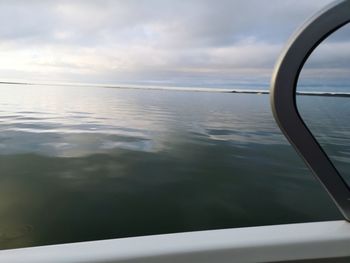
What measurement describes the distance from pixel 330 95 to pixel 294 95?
0.18 metres

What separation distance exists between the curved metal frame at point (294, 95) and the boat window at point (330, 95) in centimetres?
3

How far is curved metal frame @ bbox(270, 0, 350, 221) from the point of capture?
2.82 feet

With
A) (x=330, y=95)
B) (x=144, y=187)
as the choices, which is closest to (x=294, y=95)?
(x=330, y=95)

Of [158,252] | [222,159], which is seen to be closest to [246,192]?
[222,159]

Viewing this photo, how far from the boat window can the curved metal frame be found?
34 millimetres

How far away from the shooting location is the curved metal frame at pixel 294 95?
86 cm

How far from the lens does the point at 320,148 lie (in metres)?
1.00

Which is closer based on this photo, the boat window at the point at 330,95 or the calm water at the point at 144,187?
the boat window at the point at 330,95

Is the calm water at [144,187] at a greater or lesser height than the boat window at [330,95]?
lesser

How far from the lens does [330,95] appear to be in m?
1.04

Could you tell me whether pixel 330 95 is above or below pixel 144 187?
above

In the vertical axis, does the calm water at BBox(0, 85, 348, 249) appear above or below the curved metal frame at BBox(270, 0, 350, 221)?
below

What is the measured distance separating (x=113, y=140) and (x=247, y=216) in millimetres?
3528

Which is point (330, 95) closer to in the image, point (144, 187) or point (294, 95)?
point (294, 95)
